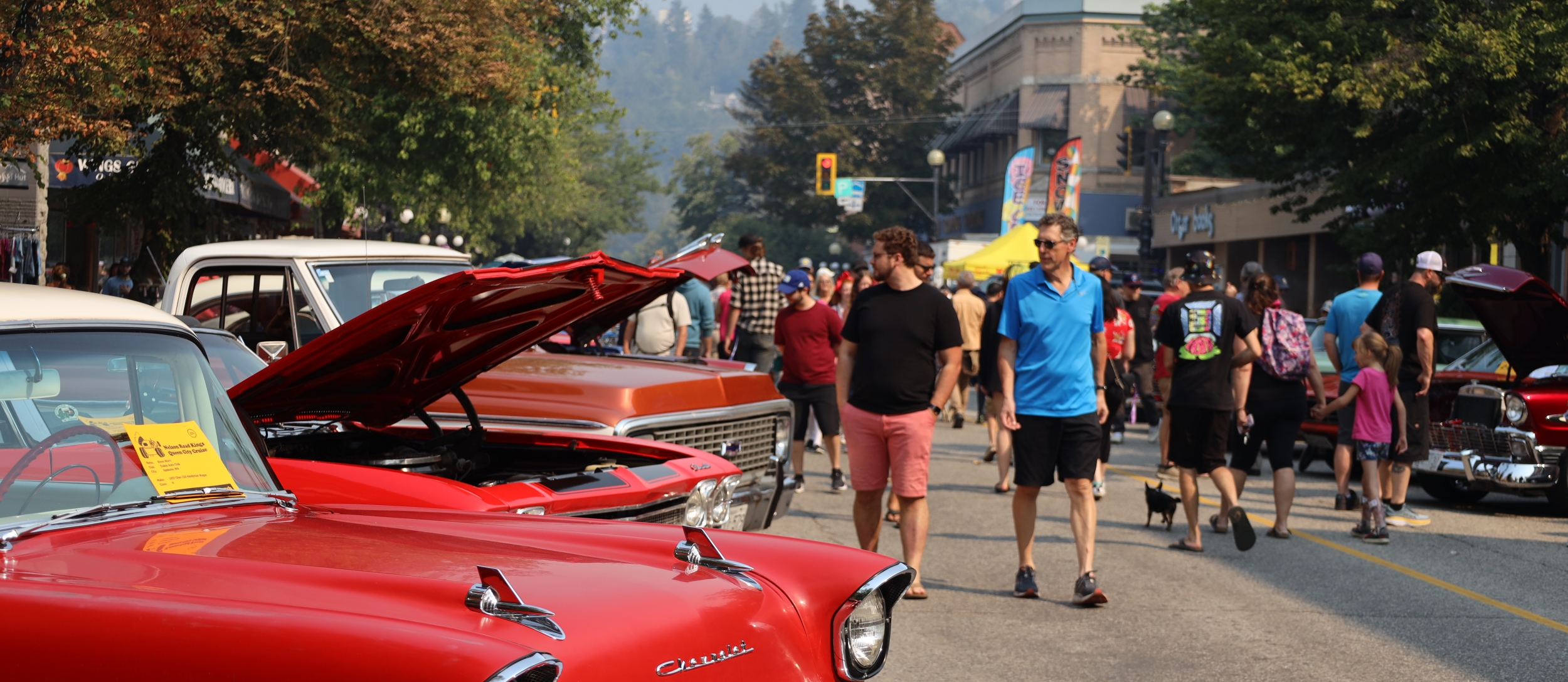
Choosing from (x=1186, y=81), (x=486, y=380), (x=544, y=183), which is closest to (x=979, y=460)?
(x=486, y=380)

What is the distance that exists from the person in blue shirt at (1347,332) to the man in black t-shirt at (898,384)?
183 inches

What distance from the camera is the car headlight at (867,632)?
9.90ft

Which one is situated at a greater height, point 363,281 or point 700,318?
point 363,281

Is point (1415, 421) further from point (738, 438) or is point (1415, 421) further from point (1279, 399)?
point (738, 438)

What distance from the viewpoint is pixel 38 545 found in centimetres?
276

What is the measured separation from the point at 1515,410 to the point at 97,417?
10790mm

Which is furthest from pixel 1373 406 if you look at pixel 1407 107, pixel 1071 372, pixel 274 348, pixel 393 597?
pixel 1407 107

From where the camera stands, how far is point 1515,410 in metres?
10.9

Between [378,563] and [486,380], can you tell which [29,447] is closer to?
[378,563]

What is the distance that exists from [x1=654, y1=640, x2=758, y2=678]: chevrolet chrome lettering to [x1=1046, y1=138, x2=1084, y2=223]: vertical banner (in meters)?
35.4

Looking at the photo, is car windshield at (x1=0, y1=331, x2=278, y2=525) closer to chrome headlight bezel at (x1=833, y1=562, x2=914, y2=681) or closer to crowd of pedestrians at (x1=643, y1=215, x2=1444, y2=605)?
chrome headlight bezel at (x1=833, y1=562, x2=914, y2=681)

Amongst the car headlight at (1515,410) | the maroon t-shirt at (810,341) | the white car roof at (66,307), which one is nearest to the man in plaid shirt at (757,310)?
the maroon t-shirt at (810,341)

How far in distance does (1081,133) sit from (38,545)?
5653 centimetres

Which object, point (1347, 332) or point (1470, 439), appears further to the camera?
point (1470, 439)
